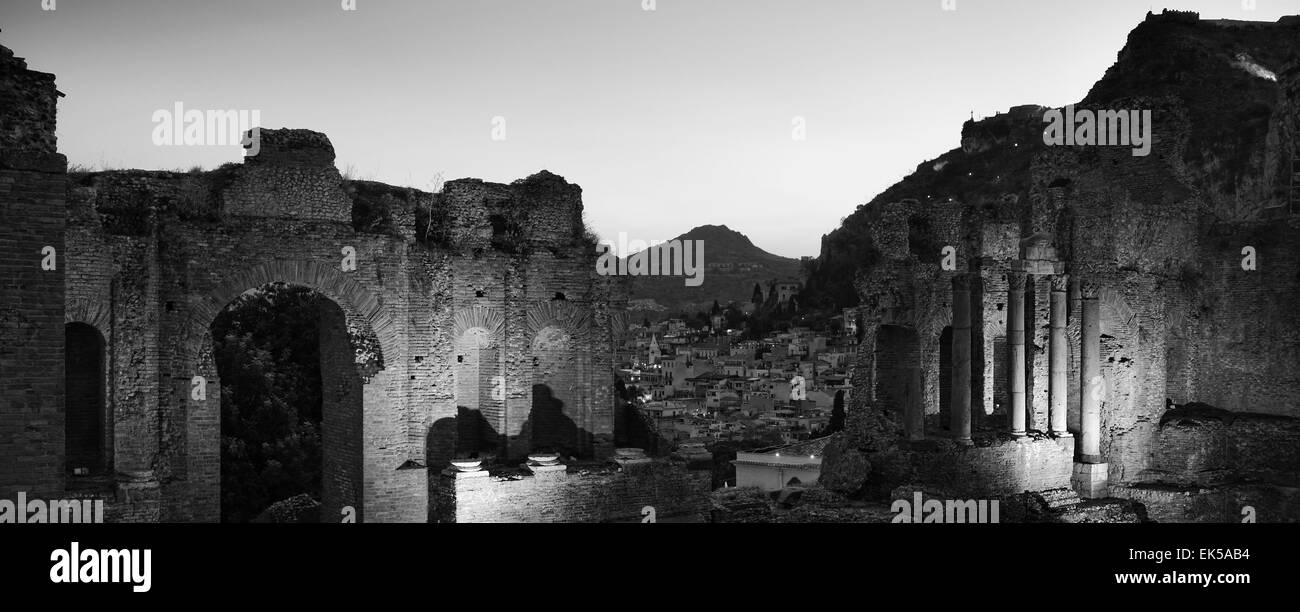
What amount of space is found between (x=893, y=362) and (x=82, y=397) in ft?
62.1

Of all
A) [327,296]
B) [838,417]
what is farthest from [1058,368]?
[838,417]

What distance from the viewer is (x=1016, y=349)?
91.2 feet

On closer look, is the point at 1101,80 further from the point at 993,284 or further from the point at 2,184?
the point at 2,184

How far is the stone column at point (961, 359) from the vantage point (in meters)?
26.6

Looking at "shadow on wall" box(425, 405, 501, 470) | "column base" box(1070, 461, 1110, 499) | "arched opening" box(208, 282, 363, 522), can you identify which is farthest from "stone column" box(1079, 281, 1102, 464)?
"arched opening" box(208, 282, 363, 522)

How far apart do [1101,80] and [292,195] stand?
67216 mm

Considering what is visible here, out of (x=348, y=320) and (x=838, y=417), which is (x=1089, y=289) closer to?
(x=348, y=320)

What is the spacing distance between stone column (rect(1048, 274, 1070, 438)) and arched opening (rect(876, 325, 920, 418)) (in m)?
3.31

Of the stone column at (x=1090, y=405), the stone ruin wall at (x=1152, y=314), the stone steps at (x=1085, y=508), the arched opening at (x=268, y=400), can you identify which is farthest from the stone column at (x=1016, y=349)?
the arched opening at (x=268, y=400)

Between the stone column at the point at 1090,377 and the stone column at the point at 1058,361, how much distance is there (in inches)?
18.5

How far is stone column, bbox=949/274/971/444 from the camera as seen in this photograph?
26641 millimetres

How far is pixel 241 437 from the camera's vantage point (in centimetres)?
3203
